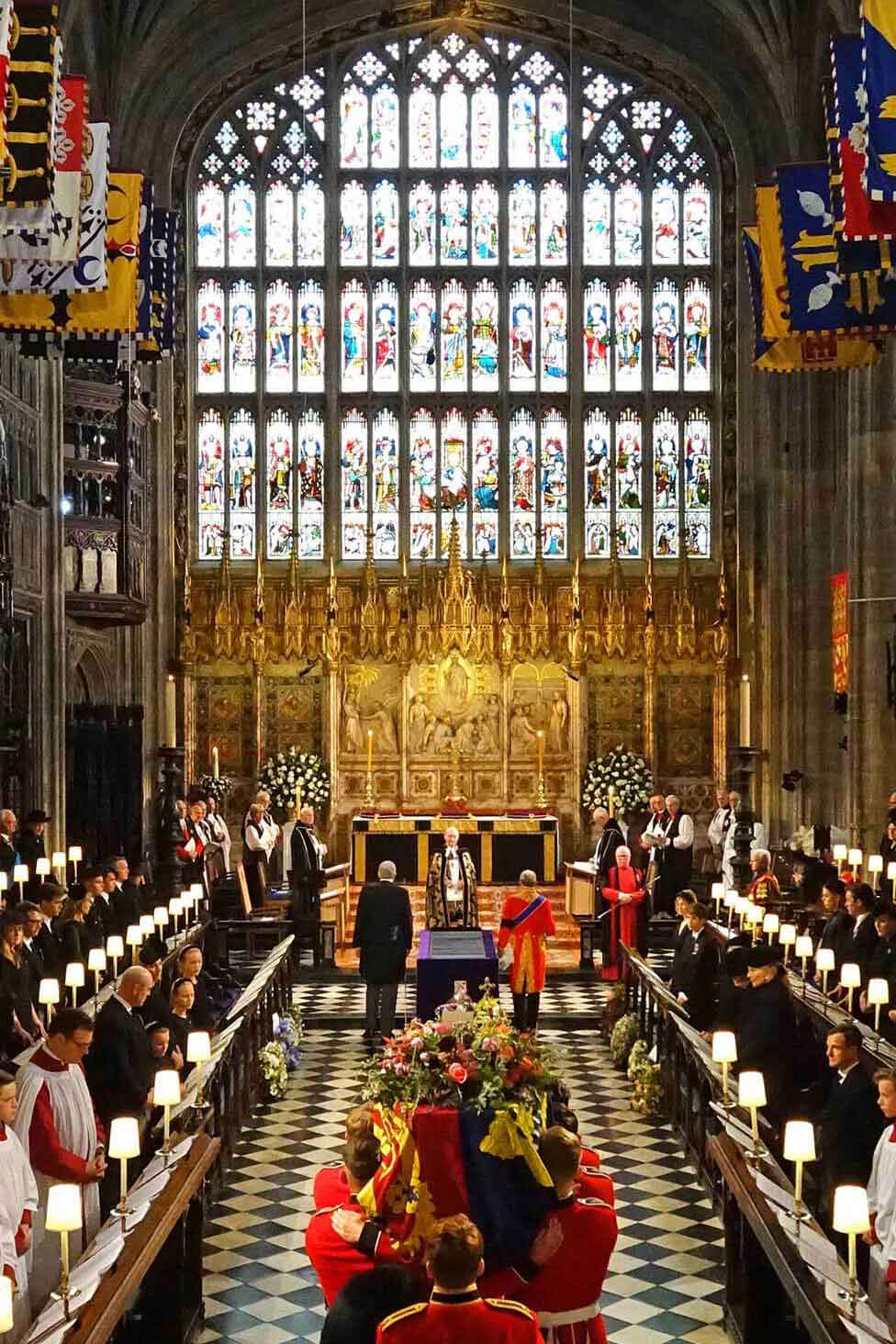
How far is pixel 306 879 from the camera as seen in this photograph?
19891 mm

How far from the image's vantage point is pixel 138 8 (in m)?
27.0

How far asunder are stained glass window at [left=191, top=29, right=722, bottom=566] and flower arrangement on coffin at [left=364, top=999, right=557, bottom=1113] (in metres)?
22.2

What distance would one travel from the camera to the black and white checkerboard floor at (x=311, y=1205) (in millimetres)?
9172

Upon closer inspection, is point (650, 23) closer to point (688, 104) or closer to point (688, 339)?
point (688, 104)

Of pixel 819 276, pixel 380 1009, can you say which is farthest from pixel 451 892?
pixel 819 276

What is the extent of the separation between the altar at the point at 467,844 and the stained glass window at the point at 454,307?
5479mm

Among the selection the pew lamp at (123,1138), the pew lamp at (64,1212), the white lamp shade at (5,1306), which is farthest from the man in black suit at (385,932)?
the white lamp shade at (5,1306)

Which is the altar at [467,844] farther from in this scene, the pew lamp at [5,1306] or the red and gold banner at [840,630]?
the pew lamp at [5,1306]

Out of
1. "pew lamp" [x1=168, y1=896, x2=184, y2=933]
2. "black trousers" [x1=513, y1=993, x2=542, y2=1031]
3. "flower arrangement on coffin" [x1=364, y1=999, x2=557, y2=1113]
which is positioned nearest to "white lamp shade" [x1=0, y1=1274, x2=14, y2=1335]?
"flower arrangement on coffin" [x1=364, y1=999, x2=557, y2=1113]

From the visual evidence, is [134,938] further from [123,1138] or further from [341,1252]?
[341,1252]

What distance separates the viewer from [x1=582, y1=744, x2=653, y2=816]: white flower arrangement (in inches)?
1111

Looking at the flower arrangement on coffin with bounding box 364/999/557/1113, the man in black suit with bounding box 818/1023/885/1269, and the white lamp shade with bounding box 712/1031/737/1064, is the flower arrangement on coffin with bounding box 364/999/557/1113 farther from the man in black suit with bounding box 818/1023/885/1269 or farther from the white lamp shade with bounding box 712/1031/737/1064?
the white lamp shade with bounding box 712/1031/737/1064

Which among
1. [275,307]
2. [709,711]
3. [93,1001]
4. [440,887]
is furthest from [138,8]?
→ [93,1001]

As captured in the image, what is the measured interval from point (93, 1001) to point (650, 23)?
74.4 ft
